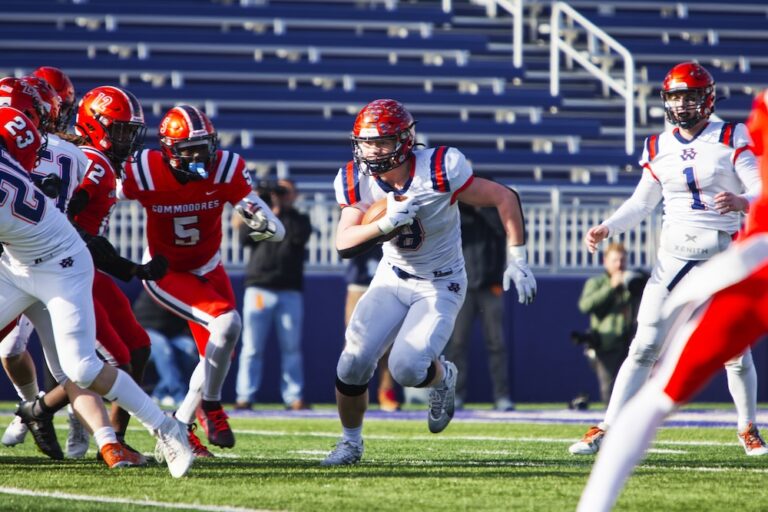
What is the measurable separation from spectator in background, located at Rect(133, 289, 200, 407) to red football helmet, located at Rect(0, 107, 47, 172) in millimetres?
5741

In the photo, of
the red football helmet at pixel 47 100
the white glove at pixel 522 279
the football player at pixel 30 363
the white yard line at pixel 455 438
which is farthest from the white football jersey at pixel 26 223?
the white yard line at pixel 455 438

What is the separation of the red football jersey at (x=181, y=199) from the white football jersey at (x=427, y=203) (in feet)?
1.97

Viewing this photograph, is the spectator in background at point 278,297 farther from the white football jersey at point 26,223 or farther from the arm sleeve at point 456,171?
the white football jersey at point 26,223

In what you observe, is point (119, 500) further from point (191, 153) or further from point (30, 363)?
point (30, 363)

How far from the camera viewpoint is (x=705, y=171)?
577 cm

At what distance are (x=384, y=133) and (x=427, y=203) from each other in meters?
0.35

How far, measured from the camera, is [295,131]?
14.4 metres

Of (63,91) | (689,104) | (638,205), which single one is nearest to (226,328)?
(63,91)

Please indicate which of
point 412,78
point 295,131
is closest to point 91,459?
point 295,131

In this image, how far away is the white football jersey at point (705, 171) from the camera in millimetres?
5699

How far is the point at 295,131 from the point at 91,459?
907 cm

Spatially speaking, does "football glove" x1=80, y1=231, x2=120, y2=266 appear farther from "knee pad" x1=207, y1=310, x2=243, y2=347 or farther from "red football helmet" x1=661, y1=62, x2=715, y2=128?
"red football helmet" x1=661, y1=62, x2=715, y2=128

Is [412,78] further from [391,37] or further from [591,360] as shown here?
[591,360]

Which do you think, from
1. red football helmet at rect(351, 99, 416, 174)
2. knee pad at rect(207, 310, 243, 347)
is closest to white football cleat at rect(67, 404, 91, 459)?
knee pad at rect(207, 310, 243, 347)
